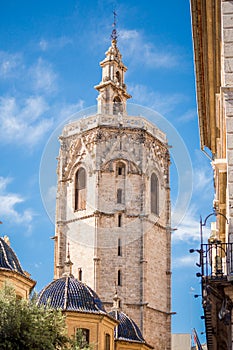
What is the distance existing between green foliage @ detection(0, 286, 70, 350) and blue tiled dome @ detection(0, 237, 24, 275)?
8469 millimetres

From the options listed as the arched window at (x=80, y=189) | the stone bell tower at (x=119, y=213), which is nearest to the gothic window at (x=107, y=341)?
the stone bell tower at (x=119, y=213)

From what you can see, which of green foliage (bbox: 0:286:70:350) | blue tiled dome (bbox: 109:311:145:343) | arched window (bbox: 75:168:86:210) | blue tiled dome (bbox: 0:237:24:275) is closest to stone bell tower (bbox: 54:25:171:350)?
arched window (bbox: 75:168:86:210)

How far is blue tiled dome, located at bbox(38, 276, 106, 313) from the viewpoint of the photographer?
116 ft

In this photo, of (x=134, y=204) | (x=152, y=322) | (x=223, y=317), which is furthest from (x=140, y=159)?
(x=223, y=317)

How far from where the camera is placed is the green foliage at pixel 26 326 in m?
22.0

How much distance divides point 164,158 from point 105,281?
40.6 feet

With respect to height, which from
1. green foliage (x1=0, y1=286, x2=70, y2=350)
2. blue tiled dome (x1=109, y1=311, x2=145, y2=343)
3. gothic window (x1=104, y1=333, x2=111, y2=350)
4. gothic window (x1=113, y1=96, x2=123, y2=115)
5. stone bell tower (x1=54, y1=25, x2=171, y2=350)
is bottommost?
green foliage (x1=0, y1=286, x2=70, y2=350)

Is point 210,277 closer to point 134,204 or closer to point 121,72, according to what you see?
point 134,204

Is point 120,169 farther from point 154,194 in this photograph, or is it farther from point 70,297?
point 70,297

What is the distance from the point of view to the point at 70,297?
1417 inches

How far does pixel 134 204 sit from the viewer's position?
2515 inches

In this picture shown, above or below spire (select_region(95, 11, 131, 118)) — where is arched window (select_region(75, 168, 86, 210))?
below

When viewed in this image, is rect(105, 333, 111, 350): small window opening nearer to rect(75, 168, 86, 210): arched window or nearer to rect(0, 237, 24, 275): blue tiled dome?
rect(0, 237, 24, 275): blue tiled dome

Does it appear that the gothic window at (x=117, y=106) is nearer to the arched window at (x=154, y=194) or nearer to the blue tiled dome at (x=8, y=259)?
the arched window at (x=154, y=194)
